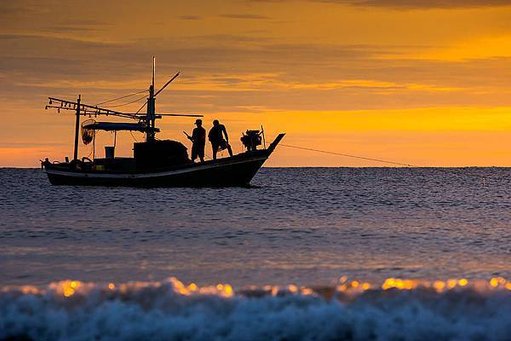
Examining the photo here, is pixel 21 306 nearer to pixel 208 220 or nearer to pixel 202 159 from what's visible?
pixel 208 220

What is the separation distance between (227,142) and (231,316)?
38.1 m

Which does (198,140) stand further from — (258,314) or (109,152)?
(258,314)

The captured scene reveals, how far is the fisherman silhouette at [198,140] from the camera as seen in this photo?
49219mm

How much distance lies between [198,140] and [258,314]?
4015cm

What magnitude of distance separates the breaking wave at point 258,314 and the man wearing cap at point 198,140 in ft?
119

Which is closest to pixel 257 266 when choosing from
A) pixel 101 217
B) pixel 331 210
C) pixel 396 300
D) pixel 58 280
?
pixel 58 280

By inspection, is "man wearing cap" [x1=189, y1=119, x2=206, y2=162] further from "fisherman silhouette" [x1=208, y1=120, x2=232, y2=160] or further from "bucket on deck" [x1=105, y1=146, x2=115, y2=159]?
"bucket on deck" [x1=105, y1=146, x2=115, y2=159]

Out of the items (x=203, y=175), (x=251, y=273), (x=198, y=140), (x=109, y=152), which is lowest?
(x=251, y=273)

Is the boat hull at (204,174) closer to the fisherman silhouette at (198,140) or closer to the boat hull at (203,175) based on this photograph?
the boat hull at (203,175)

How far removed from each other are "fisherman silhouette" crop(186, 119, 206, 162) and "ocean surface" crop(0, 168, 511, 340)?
11.7 m

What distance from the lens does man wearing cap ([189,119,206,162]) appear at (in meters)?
49.2

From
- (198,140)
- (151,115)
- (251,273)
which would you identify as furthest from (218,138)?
(251,273)

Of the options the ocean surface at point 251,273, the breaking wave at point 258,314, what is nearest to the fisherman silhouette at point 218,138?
the ocean surface at point 251,273

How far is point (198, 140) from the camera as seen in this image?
50594 millimetres
